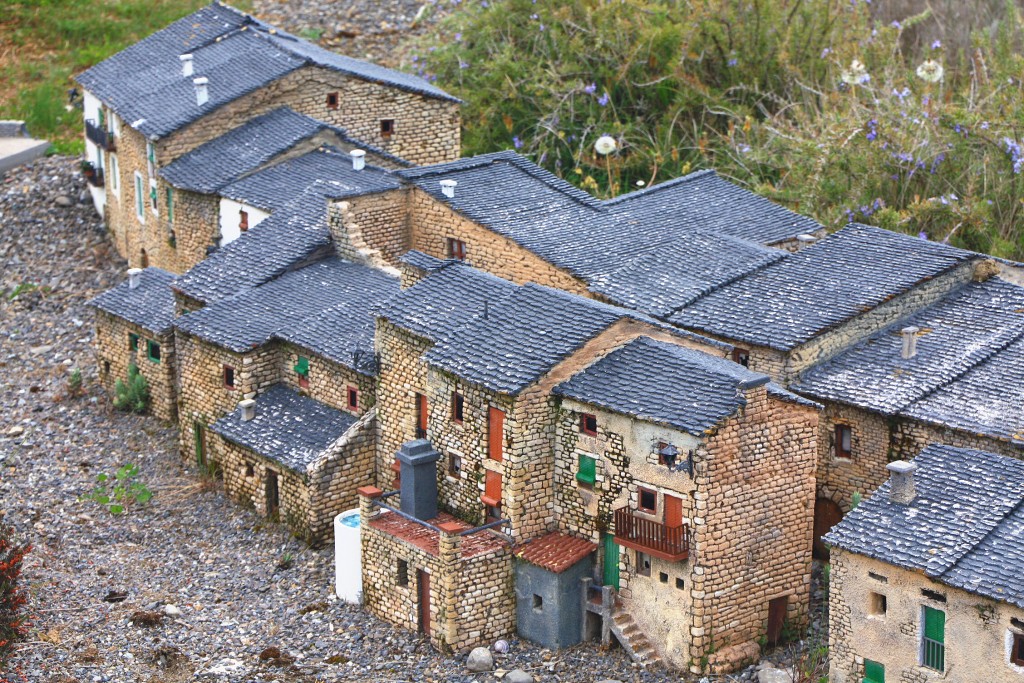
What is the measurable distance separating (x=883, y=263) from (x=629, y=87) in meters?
17.4

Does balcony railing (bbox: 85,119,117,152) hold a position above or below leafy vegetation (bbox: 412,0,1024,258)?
below

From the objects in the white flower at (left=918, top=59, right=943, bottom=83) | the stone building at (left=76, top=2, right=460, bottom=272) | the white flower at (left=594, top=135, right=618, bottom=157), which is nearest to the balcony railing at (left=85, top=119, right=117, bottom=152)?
the stone building at (left=76, top=2, right=460, bottom=272)

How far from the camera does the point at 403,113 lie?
52.2 metres

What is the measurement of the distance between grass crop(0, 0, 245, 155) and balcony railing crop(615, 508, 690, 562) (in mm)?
37136

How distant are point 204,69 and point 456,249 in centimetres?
1247

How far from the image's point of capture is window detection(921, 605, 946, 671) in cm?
3091

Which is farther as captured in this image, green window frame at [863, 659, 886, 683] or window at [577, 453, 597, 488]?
window at [577, 453, 597, 488]

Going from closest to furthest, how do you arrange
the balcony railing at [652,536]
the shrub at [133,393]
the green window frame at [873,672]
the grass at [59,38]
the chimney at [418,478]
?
1. the green window frame at [873,672]
2. the balcony railing at [652,536]
3. the chimney at [418,478]
4. the shrub at [133,393]
5. the grass at [59,38]

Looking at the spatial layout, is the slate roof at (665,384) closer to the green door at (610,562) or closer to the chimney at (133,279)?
the green door at (610,562)

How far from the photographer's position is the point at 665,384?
111 ft

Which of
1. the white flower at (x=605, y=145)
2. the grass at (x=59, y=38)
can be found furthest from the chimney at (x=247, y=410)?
the grass at (x=59, y=38)

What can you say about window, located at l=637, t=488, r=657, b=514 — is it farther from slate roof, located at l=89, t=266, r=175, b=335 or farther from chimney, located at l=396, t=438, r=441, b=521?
slate roof, located at l=89, t=266, r=175, b=335

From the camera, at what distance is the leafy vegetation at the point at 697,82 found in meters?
51.4

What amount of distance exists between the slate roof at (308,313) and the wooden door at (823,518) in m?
9.57
